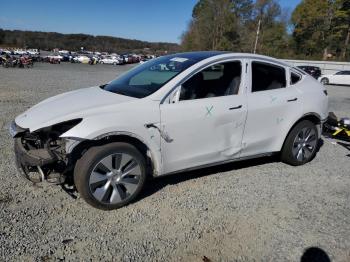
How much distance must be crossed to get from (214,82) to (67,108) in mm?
1915

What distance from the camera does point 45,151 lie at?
11.6ft

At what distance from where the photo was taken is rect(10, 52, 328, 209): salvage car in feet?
11.8

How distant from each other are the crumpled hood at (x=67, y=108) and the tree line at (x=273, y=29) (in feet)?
173

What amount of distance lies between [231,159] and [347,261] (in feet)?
6.12

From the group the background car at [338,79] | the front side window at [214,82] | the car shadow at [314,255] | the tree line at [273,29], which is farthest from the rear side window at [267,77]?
the tree line at [273,29]

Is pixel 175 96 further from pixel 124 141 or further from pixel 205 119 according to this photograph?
pixel 124 141

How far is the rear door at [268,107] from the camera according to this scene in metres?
4.62

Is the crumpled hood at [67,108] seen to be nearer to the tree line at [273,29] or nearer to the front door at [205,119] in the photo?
the front door at [205,119]

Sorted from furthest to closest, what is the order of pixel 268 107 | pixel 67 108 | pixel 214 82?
1. pixel 268 107
2. pixel 214 82
3. pixel 67 108

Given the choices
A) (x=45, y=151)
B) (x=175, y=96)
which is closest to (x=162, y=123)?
(x=175, y=96)

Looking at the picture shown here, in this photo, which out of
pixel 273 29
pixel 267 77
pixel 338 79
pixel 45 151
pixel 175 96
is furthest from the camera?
pixel 273 29

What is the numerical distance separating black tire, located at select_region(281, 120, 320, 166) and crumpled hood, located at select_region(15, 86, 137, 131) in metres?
2.66

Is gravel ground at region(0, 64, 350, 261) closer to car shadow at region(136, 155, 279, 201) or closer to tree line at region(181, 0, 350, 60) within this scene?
car shadow at region(136, 155, 279, 201)

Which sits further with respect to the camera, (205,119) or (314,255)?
(205,119)
